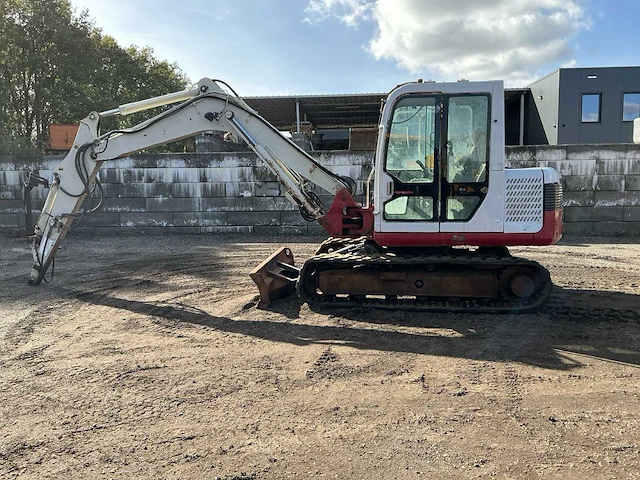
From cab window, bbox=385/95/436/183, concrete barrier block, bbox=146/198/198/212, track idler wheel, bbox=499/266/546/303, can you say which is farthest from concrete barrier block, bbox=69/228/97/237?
track idler wheel, bbox=499/266/546/303

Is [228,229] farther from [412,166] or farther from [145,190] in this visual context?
[412,166]

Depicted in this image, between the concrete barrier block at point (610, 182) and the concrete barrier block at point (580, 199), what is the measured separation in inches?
11.8

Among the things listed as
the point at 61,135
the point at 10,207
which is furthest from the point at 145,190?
the point at 61,135

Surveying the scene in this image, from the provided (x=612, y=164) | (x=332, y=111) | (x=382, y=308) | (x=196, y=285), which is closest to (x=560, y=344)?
(x=382, y=308)

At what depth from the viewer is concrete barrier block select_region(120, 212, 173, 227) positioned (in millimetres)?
12477

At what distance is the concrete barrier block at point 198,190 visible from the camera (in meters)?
12.4

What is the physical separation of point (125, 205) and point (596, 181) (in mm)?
12397

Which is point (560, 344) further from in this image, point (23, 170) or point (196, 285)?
point (23, 170)

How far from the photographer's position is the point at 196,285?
7195 mm

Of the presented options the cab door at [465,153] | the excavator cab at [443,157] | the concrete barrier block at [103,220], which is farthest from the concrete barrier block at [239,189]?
the cab door at [465,153]

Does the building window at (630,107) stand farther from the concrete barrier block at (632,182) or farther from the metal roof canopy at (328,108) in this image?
the concrete barrier block at (632,182)

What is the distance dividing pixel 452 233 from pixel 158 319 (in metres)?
3.66

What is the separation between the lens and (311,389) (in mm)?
3646

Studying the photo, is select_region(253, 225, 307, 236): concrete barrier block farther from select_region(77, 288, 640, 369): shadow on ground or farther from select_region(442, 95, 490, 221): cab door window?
select_region(442, 95, 490, 221): cab door window
